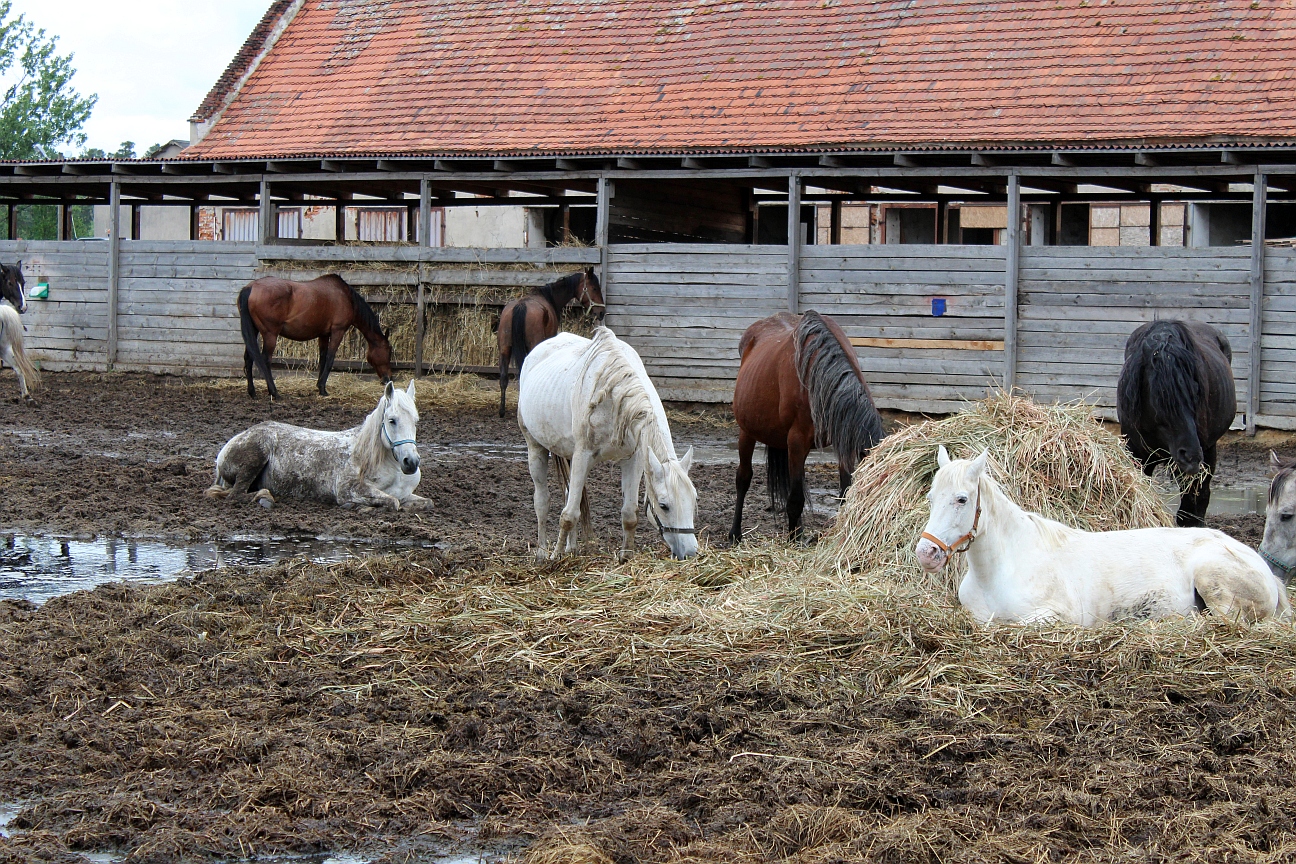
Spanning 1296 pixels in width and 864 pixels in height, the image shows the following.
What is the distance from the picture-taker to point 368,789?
3623 millimetres

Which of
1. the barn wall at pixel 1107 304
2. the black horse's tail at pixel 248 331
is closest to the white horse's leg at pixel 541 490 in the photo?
the barn wall at pixel 1107 304

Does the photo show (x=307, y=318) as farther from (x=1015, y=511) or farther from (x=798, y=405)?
(x=1015, y=511)

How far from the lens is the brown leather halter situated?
16.0 ft

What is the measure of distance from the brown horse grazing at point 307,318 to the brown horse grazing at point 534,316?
7.25ft

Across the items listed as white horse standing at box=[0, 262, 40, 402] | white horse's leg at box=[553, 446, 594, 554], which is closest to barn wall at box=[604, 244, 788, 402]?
white horse standing at box=[0, 262, 40, 402]

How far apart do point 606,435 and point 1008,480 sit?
207 centimetres

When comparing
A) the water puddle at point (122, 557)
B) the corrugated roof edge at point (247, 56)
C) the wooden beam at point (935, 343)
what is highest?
the corrugated roof edge at point (247, 56)

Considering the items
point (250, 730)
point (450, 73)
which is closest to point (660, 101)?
point (450, 73)

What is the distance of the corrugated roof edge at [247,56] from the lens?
2362 centimetres

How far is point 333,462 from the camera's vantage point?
9102mm

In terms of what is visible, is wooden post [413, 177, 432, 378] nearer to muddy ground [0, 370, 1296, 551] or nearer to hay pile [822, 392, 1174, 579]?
muddy ground [0, 370, 1296, 551]

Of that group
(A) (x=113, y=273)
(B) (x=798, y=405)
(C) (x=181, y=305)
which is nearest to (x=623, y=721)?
(B) (x=798, y=405)

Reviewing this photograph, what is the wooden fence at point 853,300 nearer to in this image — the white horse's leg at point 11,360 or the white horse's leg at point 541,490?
the white horse's leg at point 11,360

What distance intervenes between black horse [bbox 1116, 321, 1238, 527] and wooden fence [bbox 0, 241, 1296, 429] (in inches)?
228
